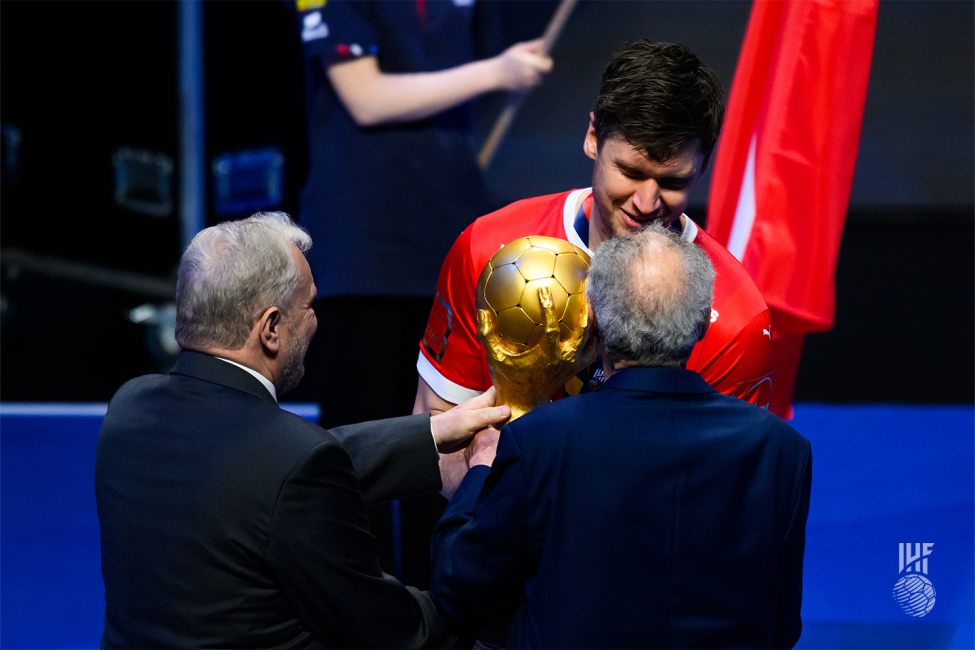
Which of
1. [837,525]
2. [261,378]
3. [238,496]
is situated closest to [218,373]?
[261,378]

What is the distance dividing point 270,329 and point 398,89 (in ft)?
3.41

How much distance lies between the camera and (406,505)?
8.50 feet

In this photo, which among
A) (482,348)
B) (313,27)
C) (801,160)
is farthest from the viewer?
(313,27)

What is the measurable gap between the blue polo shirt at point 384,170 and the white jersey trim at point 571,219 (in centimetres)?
57

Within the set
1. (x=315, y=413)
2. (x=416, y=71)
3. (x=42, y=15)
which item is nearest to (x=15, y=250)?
(x=42, y=15)

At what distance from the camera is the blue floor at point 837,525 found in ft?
8.22

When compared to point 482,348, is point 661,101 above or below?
above

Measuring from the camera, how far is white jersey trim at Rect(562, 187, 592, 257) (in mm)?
1895

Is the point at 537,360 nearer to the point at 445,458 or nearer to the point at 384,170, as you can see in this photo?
the point at 445,458

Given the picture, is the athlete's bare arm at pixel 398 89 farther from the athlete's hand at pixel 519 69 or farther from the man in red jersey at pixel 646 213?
the man in red jersey at pixel 646 213

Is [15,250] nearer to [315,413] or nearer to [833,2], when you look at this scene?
[315,413]

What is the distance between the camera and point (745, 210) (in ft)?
7.55

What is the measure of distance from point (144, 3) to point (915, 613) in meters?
4.70

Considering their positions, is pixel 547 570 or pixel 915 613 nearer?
pixel 547 570
